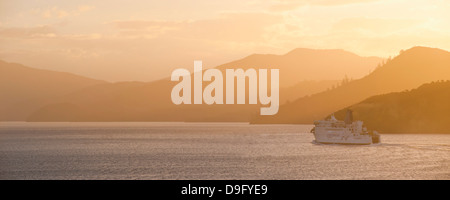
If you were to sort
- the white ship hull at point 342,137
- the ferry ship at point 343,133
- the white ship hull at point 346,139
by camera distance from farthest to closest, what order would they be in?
the ferry ship at point 343,133
the white ship hull at point 342,137
the white ship hull at point 346,139

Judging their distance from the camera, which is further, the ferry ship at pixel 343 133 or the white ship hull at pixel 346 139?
the ferry ship at pixel 343 133

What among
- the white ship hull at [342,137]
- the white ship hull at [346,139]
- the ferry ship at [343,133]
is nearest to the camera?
the white ship hull at [346,139]

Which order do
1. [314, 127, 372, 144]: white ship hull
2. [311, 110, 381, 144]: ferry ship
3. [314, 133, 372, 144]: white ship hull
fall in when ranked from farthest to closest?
1. [311, 110, 381, 144]: ferry ship
2. [314, 127, 372, 144]: white ship hull
3. [314, 133, 372, 144]: white ship hull

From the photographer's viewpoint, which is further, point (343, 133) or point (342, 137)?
point (342, 137)

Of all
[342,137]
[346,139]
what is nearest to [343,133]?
[342,137]

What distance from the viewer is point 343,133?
500 feet

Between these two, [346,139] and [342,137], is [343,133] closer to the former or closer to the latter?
[342,137]

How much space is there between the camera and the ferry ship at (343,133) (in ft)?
Answer: 499

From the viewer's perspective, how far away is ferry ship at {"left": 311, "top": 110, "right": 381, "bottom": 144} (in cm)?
15200

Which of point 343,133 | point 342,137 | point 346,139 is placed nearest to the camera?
point 346,139

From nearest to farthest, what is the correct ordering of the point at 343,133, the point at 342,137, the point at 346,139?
1. the point at 346,139
2. the point at 343,133
3. the point at 342,137

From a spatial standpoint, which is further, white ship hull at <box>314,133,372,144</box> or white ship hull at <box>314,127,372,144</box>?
white ship hull at <box>314,127,372,144</box>

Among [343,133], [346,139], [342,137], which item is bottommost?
[346,139]

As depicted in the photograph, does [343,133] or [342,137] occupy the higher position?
[343,133]
